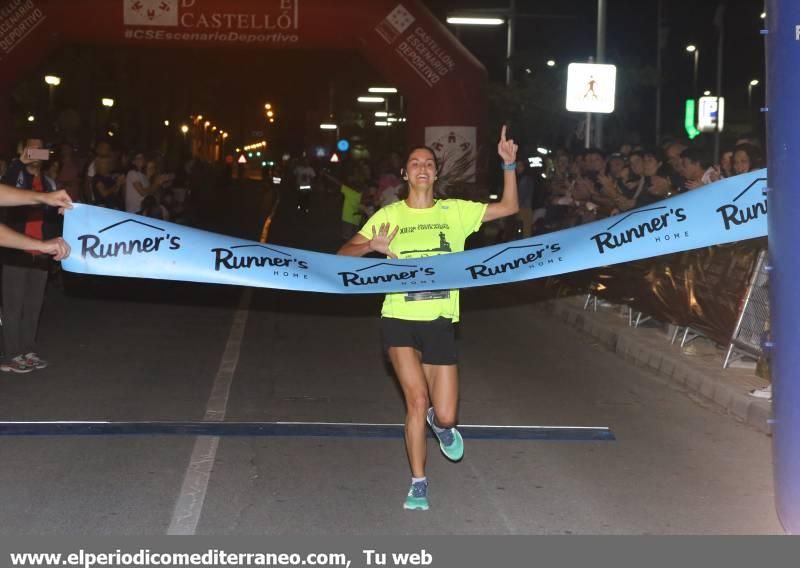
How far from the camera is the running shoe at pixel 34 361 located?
11.6 meters

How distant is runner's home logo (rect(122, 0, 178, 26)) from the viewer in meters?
23.1

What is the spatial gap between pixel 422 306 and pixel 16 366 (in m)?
5.76

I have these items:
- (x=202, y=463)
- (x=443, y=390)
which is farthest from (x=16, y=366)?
(x=443, y=390)

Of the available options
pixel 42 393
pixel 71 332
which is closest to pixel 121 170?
pixel 71 332

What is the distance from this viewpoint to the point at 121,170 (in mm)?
21953

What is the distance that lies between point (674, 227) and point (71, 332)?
8.69 meters

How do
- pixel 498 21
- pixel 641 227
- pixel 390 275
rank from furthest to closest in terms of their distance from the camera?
pixel 498 21 < pixel 641 227 < pixel 390 275

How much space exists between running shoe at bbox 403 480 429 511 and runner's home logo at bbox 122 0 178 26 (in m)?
17.8

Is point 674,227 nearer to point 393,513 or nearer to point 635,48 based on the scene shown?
point 393,513

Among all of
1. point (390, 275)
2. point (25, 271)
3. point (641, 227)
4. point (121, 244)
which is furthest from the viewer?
point (25, 271)

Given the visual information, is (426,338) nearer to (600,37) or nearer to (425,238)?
(425,238)

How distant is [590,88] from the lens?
841 inches

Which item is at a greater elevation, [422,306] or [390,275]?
[390,275]

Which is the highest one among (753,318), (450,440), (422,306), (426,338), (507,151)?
(507,151)
